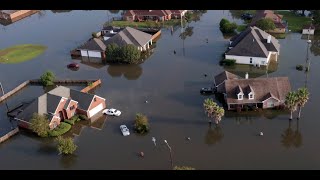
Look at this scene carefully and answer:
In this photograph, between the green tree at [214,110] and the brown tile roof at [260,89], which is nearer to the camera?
the green tree at [214,110]

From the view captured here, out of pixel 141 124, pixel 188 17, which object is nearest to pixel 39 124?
pixel 141 124

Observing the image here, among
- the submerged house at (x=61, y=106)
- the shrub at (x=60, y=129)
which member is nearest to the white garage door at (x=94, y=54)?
the submerged house at (x=61, y=106)

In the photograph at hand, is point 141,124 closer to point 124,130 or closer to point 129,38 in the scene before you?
point 124,130

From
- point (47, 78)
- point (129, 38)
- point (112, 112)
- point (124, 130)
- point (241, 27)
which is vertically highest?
point (129, 38)

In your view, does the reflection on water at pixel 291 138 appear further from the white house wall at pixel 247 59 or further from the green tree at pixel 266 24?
the green tree at pixel 266 24

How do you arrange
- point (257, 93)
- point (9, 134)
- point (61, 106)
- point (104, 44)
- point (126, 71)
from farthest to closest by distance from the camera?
point (104, 44), point (126, 71), point (257, 93), point (61, 106), point (9, 134)

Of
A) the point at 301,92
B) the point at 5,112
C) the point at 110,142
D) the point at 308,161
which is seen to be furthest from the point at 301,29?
the point at 5,112

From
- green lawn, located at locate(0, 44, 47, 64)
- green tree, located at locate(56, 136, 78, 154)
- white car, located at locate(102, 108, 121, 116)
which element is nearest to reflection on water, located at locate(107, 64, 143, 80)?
white car, located at locate(102, 108, 121, 116)
